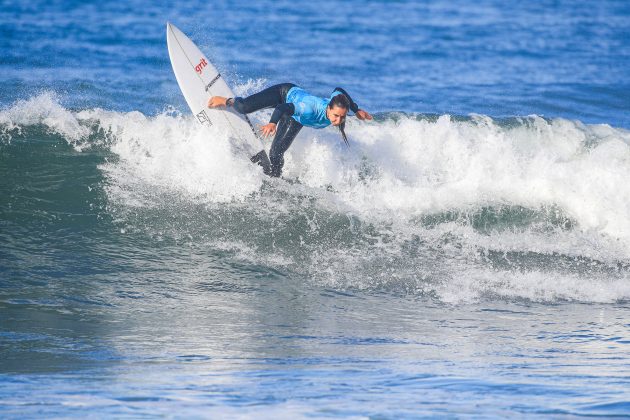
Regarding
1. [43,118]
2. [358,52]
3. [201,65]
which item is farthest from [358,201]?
[358,52]

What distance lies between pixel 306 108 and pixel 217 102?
1232 millimetres

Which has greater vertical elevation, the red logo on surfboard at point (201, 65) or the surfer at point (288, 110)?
the red logo on surfboard at point (201, 65)

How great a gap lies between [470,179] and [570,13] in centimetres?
1686

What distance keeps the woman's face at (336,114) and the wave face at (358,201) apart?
46.9 inches

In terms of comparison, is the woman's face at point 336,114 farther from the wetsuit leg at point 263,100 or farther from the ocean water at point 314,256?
the ocean water at point 314,256

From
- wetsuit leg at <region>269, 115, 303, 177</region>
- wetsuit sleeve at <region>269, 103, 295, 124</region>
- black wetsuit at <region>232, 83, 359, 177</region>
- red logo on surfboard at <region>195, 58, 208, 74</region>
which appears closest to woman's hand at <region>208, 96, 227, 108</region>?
black wetsuit at <region>232, 83, 359, 177</region>

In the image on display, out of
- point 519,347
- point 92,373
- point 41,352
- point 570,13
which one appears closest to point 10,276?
point 41,352

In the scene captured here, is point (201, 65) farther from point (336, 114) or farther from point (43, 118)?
point (43, 118)

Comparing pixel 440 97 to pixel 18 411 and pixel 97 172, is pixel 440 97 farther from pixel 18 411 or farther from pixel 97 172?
pixel 18 411

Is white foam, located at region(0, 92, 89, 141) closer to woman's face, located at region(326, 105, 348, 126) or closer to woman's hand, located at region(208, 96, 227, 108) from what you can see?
woman's hand, located at region(208, 96, 227, 108)

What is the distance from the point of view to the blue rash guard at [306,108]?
8.37 m

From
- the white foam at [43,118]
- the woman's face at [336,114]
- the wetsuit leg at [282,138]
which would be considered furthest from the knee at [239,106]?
the white foam at [43,118]

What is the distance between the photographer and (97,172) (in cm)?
951

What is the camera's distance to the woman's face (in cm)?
796
